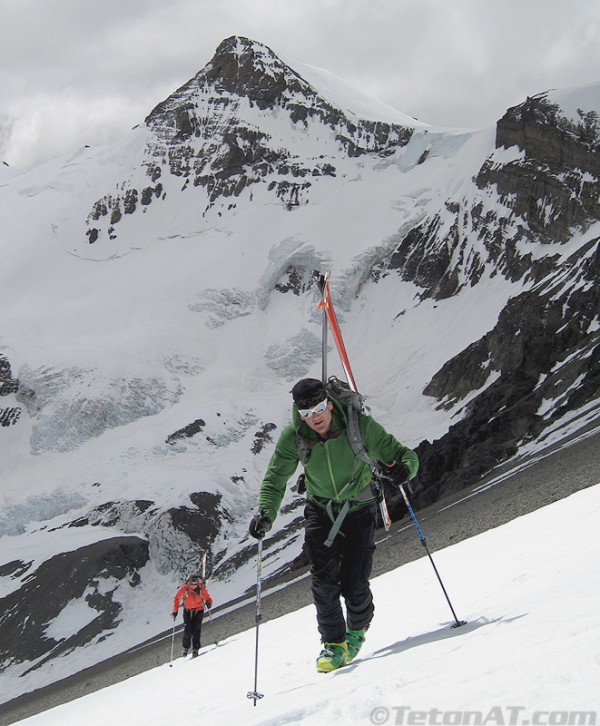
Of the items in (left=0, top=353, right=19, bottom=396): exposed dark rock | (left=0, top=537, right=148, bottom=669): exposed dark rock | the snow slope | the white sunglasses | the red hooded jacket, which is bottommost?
the snow slope

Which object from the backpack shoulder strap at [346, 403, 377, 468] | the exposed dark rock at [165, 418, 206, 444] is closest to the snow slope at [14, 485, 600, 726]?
the backpack shoulder strap at [346, 403, 377, 468]

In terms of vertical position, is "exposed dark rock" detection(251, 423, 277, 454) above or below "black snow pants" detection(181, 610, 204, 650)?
above

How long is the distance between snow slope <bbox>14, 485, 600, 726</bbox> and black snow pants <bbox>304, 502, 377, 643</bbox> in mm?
336

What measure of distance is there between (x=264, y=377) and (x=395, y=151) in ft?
203

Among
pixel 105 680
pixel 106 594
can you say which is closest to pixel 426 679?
pixel 105 680

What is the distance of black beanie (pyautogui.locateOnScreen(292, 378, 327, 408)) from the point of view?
6000 mm

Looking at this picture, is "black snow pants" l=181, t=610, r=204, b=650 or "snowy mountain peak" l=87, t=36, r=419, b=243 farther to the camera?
"snowy mountain peak" l=87, t=36, r=419, b=243

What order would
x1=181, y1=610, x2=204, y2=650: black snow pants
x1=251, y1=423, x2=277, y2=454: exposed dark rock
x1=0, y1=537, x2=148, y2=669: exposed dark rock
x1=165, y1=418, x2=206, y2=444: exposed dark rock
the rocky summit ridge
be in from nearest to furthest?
x1=181, y1=610, x2=204, y2=650: black snow pants, x1=0, y1=537, x2=148, y2=669: exposed dark rock, the rocky summit ridge, x1=251, y1=423, x2=277, y2=454: exposed dark rock, x1=165, y1=418, x2=206, y2=444: exposed dark rock

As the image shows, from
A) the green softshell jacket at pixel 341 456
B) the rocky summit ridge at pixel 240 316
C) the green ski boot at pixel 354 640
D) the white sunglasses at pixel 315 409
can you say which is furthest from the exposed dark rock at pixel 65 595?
the white sunglasses at pixel 315 409

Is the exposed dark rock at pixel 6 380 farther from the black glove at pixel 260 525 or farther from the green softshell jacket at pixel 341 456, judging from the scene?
the green softshell jacket at pixel 341 456

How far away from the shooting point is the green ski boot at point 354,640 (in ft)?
20.7

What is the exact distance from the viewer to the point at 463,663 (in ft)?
12.9

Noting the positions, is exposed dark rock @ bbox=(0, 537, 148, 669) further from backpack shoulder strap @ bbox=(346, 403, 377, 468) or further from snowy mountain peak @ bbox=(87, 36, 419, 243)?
snowy mountain peak @ bbox=(87, 36, 419, 243)

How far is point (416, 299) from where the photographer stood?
390 ft
